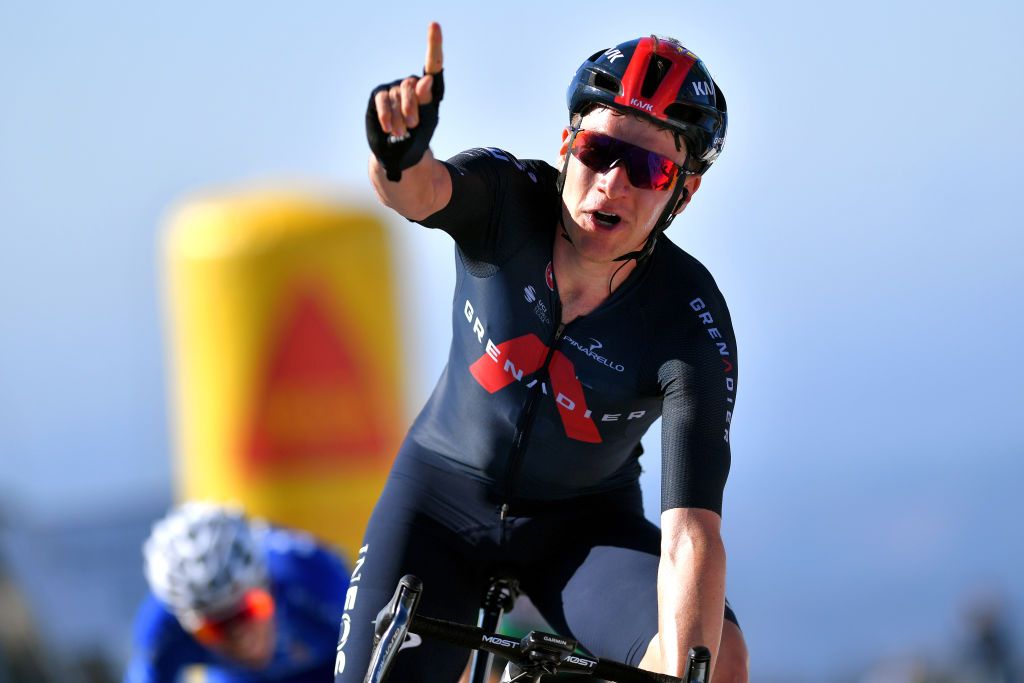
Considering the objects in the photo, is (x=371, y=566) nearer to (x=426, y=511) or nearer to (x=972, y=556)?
(x=426, y=511)

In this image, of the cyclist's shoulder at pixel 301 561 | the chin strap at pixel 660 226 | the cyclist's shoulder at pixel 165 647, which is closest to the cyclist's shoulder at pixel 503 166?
the chin strap at pixel 660 226

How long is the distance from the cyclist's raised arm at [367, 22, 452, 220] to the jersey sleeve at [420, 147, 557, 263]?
275mm

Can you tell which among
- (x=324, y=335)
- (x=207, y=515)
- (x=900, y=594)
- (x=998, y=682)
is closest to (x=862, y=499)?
(x=900, y=594)

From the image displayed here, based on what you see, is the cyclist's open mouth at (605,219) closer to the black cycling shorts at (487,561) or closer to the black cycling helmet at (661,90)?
the black cycling helmet at (661,90)

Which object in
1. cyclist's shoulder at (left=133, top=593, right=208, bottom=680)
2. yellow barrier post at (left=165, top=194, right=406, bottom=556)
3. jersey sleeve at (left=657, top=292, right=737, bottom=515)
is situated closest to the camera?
jersey sleeve at (left=657, top=292, right=737, bottom=515)

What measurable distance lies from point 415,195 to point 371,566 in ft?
4.92

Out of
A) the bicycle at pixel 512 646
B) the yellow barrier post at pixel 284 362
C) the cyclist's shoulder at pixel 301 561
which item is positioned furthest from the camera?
the yellow barrier post at pixel 284 362

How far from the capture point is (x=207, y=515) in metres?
8.99

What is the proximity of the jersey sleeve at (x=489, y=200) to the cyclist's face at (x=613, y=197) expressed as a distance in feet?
0.50

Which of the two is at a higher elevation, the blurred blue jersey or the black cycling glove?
the black cycling glove

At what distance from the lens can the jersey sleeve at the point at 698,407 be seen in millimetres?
4965

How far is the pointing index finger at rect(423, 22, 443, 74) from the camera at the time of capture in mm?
4457

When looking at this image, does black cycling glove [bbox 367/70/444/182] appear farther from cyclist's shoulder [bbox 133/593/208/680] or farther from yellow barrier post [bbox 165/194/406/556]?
yellow barrier post [bbox 165/194/406/556]

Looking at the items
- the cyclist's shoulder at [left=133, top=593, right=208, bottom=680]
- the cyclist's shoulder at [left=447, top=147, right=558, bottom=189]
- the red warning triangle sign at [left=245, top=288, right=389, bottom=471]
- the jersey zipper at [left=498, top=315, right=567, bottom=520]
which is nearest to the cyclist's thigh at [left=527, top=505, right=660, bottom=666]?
the jersey zipper at [left=498, top=315, right=567, bottom=520]
